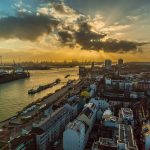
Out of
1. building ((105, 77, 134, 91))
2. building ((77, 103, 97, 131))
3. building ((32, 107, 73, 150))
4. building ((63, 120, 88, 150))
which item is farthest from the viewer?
building ((105, 77, 134, 91))

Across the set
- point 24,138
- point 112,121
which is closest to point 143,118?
point 112,121

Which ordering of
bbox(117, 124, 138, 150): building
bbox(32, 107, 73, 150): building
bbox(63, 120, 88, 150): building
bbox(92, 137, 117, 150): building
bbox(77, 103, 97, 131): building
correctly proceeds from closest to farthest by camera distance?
bbox(117, 124, 138, 150): building
bbox(92, 137, 117, 150): building
bbox(63, 120, 88, 150): building
bbox(32, 107, 73, 150): building
bbox(77, 103, 97, 131): building

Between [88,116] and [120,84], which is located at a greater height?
[120,84]

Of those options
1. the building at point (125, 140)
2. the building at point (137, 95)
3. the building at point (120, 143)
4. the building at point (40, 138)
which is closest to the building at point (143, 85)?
the building at point (137, 95)

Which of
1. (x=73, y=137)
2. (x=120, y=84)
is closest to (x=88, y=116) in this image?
(x=73, y=137)

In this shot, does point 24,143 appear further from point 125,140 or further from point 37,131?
point 125,140

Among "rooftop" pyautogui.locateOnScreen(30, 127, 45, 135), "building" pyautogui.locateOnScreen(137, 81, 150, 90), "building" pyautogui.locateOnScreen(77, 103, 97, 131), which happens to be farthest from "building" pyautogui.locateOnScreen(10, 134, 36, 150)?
"building" pyautogui.locateOnScreen(137, 81, 150, 90)

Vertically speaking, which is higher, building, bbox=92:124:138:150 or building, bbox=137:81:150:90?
building, bbox=137:81:150:90

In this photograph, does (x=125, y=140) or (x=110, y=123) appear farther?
(x=110, y=123)

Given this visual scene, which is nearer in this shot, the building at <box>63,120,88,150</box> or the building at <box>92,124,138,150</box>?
the building at <box>92,124,138,150</box>

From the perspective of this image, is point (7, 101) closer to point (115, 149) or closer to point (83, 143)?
point (83, 143)

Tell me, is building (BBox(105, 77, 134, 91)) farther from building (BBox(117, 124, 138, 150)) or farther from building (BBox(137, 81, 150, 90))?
building (BBox(117, 124, 138, 150))
